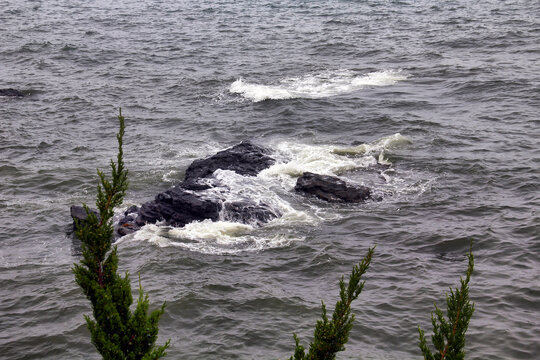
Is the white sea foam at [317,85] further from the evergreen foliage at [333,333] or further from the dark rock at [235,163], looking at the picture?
the evergreen foliage at [333,333]

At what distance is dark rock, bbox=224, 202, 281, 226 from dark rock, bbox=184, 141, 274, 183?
217 cm

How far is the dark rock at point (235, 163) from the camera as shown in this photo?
20281 millimetres

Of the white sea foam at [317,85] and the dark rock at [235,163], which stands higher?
the white sea foam at [317,85]

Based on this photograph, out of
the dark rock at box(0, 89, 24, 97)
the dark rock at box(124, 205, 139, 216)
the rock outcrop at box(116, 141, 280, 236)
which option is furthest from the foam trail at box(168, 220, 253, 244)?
the dark rock at box(0, 89, 24, 97)

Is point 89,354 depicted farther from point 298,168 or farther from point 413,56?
point 413,56

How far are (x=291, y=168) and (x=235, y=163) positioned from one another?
1.89 metres

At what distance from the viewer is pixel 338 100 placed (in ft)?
93.7

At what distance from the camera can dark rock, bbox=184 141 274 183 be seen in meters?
20.3

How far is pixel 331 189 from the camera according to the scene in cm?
1931

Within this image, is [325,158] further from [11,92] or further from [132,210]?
[11,92]

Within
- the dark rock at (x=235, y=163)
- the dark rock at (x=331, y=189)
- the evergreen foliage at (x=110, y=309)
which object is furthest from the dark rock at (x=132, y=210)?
the evergreen foliage at (x=110, y=309)

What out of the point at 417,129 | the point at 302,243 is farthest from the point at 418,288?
the point at 417,129

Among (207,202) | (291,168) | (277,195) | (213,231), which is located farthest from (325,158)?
(213,231)

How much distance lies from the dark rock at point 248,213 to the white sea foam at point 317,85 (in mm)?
11745
